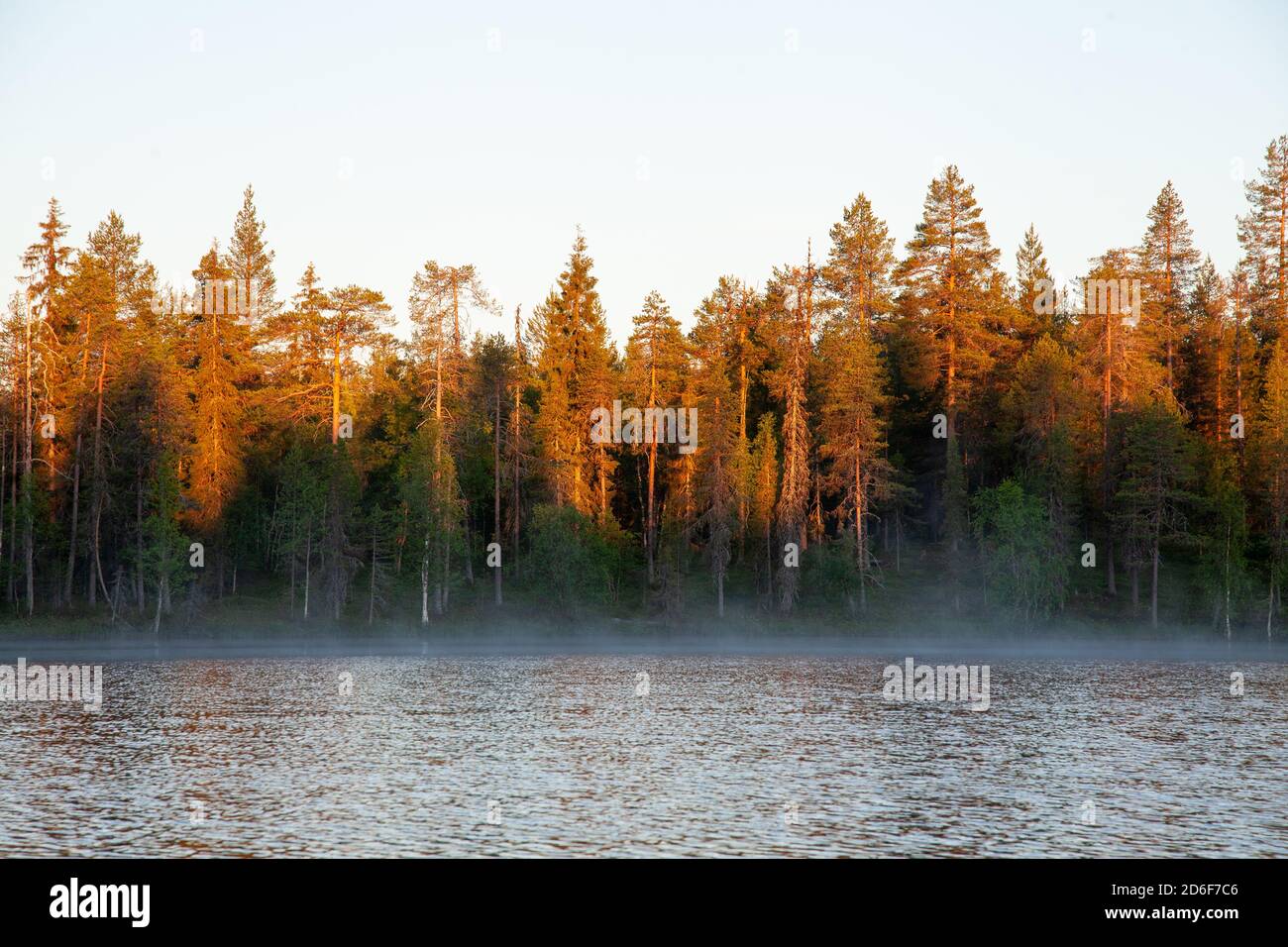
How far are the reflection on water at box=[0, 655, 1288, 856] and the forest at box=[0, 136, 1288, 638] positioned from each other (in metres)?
22.3

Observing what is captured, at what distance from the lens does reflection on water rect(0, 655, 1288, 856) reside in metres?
20.0

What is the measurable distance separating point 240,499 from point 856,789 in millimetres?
55191

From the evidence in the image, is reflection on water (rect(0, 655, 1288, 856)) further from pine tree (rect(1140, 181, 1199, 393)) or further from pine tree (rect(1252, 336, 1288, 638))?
pine tree (rect(1140, 181, 1199, 393))

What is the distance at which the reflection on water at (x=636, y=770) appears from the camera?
20.0 m

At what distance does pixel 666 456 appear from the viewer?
80875mm

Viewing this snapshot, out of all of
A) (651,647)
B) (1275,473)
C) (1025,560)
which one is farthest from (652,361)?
(1275,473)

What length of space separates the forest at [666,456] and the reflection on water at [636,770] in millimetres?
22269

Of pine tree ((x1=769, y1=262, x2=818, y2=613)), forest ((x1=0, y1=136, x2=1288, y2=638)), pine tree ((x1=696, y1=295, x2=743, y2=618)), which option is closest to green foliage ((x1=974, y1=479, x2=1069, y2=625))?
forest ((x1=0, y1=136, x2=1288, y2=638))

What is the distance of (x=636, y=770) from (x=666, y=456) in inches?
2148

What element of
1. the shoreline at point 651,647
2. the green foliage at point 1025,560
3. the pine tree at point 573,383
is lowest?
the shoreline at point 651,647

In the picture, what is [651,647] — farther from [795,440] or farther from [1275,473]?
[1275,473]

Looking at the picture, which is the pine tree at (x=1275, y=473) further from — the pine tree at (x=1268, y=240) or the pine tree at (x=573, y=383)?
the pine tree at (x=573, y=383)

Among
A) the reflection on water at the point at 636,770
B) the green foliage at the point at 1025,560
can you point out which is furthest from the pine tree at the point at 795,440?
the reflection on water at the point at 636,770
